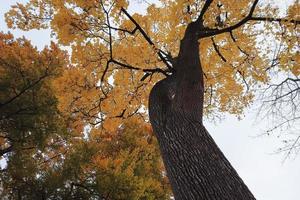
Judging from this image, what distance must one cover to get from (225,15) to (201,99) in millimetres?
1925

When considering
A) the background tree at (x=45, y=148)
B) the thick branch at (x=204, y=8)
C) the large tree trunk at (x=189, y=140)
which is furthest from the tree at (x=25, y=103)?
the thick branch at (x=204, y=8)

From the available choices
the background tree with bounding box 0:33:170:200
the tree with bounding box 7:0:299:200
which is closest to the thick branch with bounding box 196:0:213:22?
the tree with bounding box 7:0:299:200

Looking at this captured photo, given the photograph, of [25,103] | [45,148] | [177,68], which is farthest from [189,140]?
[45,148]

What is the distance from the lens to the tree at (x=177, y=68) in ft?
12.1

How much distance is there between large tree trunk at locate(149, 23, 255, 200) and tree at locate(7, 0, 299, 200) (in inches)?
0.4

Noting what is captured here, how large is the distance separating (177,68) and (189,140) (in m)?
1.32

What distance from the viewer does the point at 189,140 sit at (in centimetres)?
386

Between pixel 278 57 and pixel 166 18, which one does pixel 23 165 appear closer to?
pixel 166 18

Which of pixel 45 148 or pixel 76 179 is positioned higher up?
pixel 45 148

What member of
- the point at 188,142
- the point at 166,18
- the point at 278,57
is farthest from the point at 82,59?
the point at 278,57

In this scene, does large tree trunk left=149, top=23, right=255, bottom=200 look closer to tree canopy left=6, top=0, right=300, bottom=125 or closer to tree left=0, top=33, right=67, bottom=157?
tree canopy left=6, top=0, right=300, bottom=125

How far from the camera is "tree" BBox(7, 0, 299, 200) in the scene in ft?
12.1

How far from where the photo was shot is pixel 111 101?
6.45 m

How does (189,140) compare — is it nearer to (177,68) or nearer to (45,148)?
(177,68)
